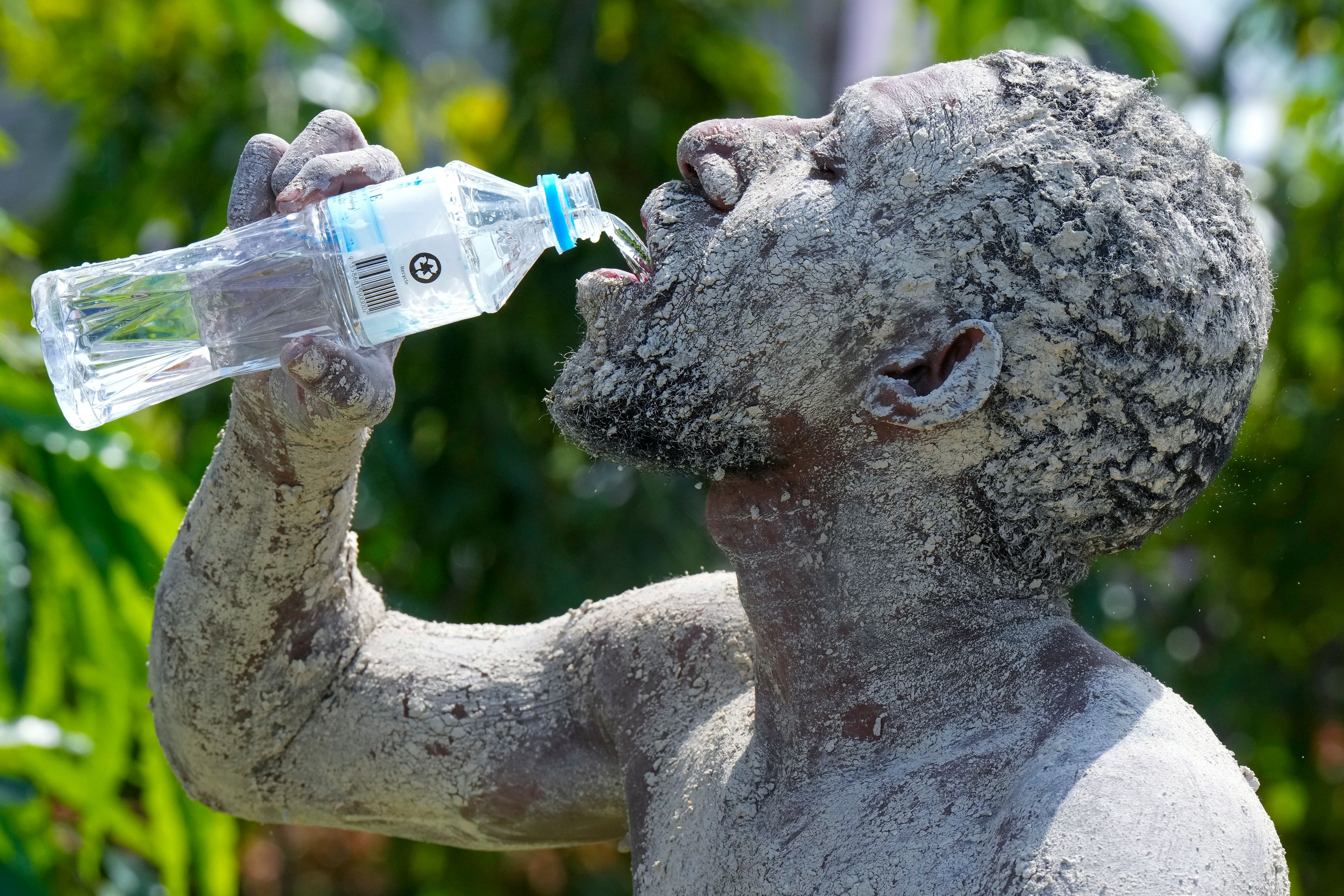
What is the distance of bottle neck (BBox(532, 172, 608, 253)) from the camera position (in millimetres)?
1317

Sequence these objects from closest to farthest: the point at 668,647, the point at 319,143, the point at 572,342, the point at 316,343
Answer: the point at 316,343 < the point at 319,143 < the point at 668,647 < the point at 572,342

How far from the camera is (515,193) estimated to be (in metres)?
1.40

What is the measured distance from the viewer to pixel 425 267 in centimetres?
123

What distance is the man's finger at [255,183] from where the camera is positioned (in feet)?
4.11

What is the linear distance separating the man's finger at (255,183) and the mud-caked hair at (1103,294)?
0.63 m

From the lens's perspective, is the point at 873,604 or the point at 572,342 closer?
the point at 873,604

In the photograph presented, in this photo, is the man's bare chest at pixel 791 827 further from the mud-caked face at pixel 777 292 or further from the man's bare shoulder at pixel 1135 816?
the mud-caked face at pixel 777 292

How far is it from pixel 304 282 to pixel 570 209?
0.29 m

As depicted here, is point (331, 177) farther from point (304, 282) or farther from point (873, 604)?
point (873, 604)

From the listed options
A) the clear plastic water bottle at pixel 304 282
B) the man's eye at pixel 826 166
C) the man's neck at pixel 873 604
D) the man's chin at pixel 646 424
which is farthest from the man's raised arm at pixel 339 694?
the man's eye at pixel 826 166

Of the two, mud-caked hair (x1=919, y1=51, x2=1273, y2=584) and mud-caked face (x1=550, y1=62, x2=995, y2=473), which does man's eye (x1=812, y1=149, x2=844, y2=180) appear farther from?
mud-caked hair (x1=919, y1=51, x2=1273, y2=584)

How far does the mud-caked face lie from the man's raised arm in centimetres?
31

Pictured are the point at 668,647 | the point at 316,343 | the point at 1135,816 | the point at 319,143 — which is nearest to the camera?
the point at 1135,816

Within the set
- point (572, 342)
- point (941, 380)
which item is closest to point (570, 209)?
point (941, 380)
